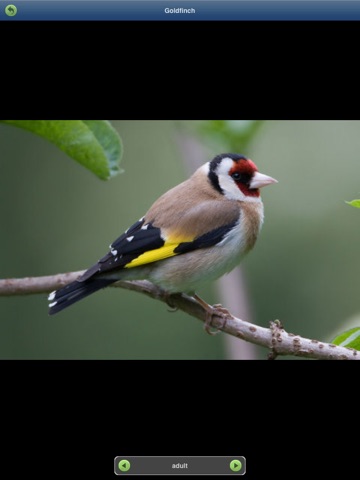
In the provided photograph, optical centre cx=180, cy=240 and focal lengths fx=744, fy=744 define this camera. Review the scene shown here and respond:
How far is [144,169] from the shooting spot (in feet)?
13.5

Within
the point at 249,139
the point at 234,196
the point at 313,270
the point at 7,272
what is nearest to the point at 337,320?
the point at 313,270

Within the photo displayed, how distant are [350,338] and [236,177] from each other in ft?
4.39

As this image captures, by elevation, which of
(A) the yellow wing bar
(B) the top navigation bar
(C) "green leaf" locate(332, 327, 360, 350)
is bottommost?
(C) "green leaf" locate(332, 327, 360, 350)

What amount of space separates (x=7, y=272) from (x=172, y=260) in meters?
1.55

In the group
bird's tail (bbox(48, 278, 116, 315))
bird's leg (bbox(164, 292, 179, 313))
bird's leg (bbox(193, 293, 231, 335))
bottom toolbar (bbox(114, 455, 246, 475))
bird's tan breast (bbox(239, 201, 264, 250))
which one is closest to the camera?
bottom toolbar (bbox(114, 455, 246, 475))

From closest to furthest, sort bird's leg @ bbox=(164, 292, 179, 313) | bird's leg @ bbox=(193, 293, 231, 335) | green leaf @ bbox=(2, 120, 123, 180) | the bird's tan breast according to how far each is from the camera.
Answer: green leaf @ bbox=(2, 120, 123, 180), bird's leg @ bbox=(193, 293, 231, 335), bird's leg @ bbox=(164, 292, 179, 313), the bird's tan breast

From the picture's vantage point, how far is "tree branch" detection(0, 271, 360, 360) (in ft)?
7.79

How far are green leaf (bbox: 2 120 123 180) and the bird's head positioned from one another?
996 mm

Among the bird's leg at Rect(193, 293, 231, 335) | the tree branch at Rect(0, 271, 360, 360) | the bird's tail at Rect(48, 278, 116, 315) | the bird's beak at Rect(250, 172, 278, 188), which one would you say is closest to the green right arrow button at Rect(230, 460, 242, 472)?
the tree branch at Rect(0, 271, 360, 360)

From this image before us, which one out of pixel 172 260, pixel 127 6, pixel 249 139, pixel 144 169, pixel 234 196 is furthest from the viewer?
pixel 144 169

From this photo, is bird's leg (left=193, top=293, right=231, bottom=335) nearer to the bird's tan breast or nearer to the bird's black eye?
the bird's tan breast

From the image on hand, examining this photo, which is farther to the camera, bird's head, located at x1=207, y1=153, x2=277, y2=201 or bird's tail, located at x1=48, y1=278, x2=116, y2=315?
bird's head, located at x1=207, y1=153, x2=277, y2=201

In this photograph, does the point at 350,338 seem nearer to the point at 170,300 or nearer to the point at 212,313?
the point at 212,313

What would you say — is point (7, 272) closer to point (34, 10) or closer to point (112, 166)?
point (112, 166)
